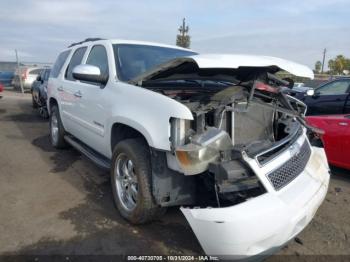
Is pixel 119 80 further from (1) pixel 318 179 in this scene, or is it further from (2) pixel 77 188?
(1) pixel 318 179

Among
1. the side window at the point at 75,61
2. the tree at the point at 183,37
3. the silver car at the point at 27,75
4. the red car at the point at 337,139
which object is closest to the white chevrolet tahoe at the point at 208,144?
the side window at the point at 75,61

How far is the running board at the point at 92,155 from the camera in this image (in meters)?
4.22

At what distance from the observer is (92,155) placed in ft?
15.2

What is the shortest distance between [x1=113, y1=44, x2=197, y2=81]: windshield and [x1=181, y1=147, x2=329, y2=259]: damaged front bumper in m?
2.00

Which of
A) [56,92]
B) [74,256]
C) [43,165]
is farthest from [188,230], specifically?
[56,92]

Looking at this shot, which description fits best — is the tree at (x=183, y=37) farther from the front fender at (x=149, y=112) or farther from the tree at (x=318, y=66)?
the tree at (x=318, y=66)

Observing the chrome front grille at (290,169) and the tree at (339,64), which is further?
the tree at (339,64)

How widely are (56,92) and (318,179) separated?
4.58m

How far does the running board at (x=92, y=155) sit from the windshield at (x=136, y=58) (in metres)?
1.04

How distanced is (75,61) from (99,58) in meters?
1.21

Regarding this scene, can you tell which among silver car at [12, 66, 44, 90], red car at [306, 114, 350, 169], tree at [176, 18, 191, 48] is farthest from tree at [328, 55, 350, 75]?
red car at [306, 114, 350, 169]

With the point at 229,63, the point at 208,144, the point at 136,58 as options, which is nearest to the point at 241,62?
the point at 229,63

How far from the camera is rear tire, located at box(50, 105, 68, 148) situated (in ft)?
20.4

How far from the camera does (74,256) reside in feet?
9.99
